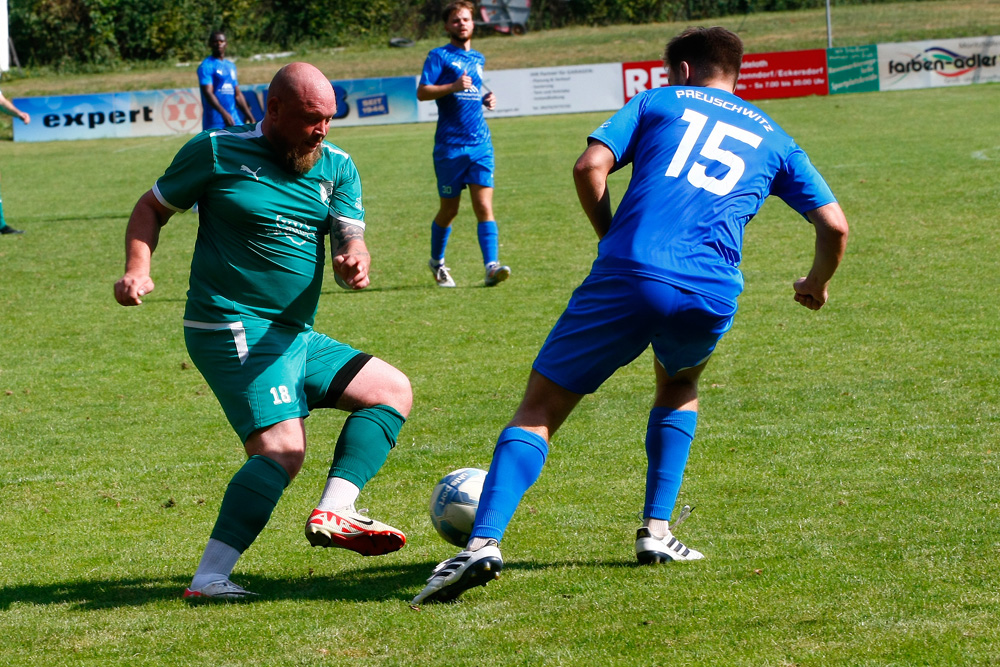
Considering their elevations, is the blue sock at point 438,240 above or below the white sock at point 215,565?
below

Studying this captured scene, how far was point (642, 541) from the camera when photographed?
3895 mm

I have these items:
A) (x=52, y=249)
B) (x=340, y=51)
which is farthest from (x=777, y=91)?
(x=340, y=51)

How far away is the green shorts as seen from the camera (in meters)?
3.77

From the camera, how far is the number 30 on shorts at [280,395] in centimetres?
378

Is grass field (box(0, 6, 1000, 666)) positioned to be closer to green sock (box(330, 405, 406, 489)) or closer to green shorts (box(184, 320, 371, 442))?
green sock (box(330, 405, 406, 489))

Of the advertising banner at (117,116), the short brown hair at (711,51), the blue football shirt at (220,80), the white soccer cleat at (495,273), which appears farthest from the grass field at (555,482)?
the advertising banner at (117,116)

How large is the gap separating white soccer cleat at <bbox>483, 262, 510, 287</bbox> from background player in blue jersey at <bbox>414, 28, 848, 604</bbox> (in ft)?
18.5

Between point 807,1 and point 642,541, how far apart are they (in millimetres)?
57500

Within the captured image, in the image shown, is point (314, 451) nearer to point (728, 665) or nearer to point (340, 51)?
point (728, 665)

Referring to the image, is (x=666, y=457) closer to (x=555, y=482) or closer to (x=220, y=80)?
(x=555, y=482)

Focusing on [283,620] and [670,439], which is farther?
[670,439]

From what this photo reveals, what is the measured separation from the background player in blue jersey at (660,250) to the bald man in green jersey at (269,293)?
0.48m

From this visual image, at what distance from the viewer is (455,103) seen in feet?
31.5

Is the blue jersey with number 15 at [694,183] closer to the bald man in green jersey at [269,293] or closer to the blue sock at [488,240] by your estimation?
the bald man in green jersey at [269,293]
